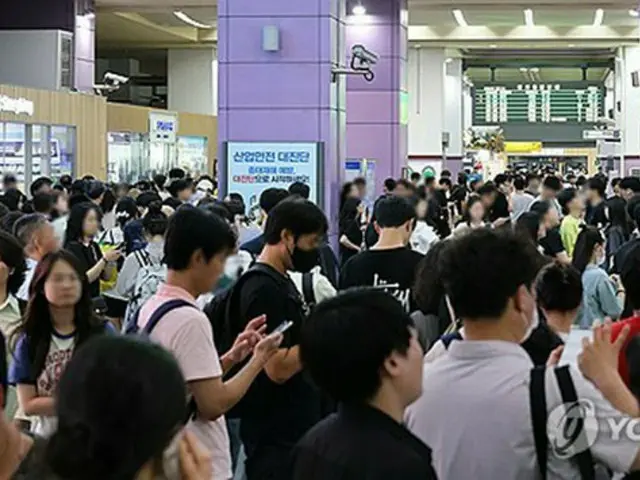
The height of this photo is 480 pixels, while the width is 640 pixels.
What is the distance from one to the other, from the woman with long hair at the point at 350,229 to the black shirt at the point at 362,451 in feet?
26.9

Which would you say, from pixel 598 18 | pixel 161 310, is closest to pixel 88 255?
pixel 161 310

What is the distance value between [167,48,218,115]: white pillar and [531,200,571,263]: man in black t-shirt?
19.0 meters

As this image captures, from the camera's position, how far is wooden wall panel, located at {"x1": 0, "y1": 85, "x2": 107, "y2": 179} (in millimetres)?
17078

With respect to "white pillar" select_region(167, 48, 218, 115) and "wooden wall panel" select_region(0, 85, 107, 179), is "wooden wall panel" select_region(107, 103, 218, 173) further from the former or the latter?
"white pillar" select_region(167, 48, 218, 115)

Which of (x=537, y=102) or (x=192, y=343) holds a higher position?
(x=537, y=102)

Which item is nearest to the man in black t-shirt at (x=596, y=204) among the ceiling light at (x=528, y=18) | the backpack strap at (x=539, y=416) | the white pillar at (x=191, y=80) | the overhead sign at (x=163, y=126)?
the backpack strap at (x=539, y=416)

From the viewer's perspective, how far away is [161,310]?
3.38 meters

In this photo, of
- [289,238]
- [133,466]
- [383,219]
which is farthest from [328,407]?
[133,466]

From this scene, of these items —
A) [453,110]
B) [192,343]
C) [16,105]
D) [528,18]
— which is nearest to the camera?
[192,343]

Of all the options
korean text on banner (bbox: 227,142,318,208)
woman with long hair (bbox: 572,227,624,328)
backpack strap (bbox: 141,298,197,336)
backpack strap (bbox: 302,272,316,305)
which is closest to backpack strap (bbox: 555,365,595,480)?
backpack strap (bbox: 141,298,197,336)

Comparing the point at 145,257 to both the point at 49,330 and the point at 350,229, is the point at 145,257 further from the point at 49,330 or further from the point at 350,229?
the point at 350,229

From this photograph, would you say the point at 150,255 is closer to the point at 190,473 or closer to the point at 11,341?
the point at 11,341

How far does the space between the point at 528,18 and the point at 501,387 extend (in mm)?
22453

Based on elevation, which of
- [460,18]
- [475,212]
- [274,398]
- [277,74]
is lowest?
[274,398]
